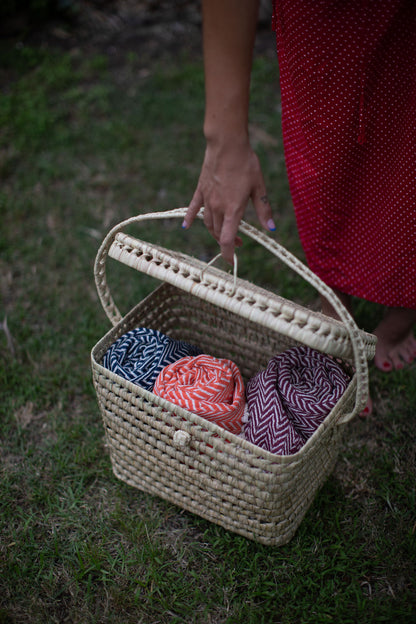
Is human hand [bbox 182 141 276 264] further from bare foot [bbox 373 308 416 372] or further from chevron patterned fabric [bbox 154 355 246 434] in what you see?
bare foot [bbox 373 308 416 372]

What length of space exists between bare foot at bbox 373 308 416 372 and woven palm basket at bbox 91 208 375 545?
409mm

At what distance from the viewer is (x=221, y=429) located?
3.79ft

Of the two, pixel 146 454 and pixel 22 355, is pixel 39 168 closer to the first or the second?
pixel 22 355

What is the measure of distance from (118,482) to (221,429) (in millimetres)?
552

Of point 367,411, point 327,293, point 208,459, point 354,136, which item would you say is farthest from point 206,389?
point 354,136

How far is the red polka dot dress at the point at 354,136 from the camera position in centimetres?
116

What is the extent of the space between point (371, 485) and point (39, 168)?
2102mm

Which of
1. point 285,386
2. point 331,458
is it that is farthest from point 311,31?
point 331,458

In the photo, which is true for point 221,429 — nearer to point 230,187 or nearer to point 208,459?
point 208,459

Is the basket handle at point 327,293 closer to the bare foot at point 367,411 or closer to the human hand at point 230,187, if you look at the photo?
the human hand at point 230,187

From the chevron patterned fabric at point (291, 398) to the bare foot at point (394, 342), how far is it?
0.42 meters

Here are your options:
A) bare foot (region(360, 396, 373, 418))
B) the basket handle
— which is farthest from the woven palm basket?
bare foot (region(360, 396, 373, 418))

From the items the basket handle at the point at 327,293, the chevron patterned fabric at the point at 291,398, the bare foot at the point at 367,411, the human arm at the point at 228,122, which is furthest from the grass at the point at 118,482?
the human arm at the point at 228,122

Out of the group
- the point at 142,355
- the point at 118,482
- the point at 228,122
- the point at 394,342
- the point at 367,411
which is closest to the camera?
the point at 228,122
